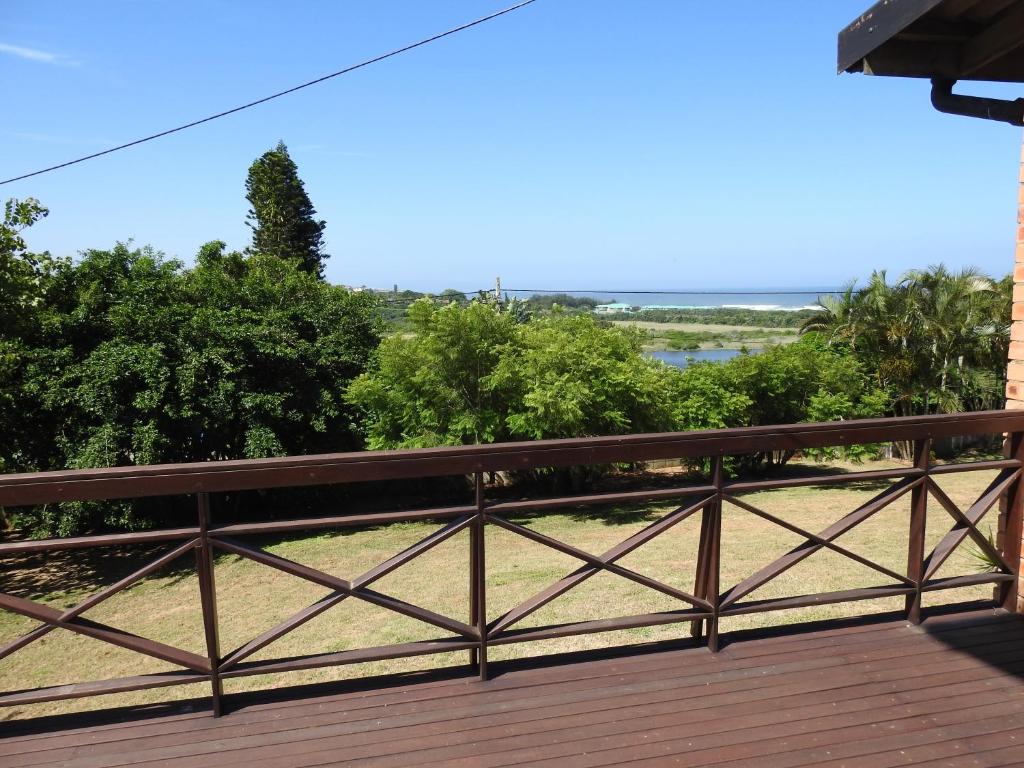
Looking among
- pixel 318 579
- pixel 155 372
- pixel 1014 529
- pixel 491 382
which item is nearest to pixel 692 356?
pixel 491 382

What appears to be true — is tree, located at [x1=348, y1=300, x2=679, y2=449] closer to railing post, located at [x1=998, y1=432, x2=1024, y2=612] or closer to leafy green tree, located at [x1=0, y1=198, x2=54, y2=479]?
leafy green tree, located at [x1=0, y1=198, x2=54, y2=479]

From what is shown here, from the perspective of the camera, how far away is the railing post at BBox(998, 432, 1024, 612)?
10.0ft

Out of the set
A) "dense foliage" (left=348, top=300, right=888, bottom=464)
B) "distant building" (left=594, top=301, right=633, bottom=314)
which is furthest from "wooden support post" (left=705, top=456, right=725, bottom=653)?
"distant building" (left=594, top=301, right=633, bottom=314)

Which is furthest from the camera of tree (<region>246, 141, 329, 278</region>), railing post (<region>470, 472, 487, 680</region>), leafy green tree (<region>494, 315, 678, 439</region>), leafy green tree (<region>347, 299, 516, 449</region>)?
tree (<region>246, 141, 329, 278</region>)

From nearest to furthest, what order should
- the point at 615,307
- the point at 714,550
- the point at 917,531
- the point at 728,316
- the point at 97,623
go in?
the point at 97,623, the point at 714,550, the point at 917,531, the point at 615,307, the point at 728,316

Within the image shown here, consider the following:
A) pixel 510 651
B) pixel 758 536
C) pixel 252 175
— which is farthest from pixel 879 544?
pixel 252 175

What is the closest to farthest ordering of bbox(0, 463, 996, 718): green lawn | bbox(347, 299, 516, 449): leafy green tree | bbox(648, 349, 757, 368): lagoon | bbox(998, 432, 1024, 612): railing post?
bbox(998, 432, 1024, 612): railing post < bbox(0, 463, 996, 718): green lawn < bbox(347, 299, 516, 449): leafy green tree < bbox(648, 349, 757, 368): lagoon

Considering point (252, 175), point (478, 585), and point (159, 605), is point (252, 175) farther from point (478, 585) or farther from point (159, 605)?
point (478, 585)

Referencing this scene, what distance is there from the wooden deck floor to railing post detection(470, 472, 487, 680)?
0.38 ft

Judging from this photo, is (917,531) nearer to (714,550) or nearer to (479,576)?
(714,550)

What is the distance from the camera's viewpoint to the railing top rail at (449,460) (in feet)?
7.21

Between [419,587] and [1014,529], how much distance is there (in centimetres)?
575

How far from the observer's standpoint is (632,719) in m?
2.33

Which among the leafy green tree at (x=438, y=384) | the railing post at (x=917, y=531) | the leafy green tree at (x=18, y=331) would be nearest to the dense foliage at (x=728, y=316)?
Result: the leafy green tree at (x=438, y=384)
